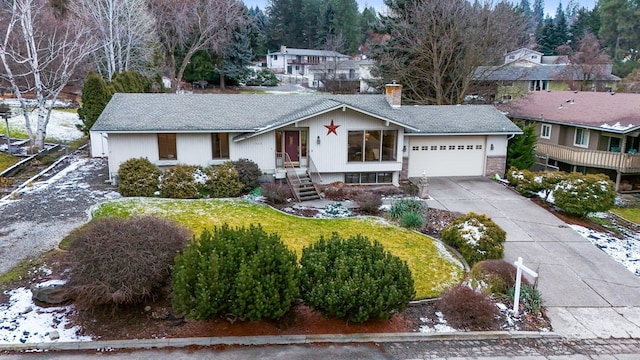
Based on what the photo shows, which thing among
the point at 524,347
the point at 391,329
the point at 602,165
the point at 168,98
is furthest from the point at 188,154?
the point at 602,165

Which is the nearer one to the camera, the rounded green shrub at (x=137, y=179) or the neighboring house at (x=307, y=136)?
the rounded green shrub at (x=137, y=179)

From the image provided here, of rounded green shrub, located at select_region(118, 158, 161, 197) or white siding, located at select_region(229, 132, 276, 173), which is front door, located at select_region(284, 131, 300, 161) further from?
rounded green shrub, located at select_region(118, 158, 161, 197)

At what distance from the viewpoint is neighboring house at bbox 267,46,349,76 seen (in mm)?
82875

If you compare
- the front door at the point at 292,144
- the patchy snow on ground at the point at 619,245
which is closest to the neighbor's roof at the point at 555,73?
the front door at the point at 292,144

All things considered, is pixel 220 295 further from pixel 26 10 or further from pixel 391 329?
pixel 26 10

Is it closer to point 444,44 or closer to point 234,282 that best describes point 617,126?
point 444,44

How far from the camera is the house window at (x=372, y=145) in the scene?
2123 cm

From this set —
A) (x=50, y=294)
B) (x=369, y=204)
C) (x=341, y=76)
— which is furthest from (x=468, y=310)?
(x=341, y=76)

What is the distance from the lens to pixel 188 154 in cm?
2027

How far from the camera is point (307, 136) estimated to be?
21.0 m

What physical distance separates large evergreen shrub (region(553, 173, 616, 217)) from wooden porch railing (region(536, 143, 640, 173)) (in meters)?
7.18

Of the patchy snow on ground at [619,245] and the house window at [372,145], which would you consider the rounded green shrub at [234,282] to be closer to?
the patchy snow on ground at [619,245]

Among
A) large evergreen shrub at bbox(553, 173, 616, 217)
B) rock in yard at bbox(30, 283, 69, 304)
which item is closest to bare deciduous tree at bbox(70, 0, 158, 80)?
rock in yard at bbox(30, 283, 69, 304)

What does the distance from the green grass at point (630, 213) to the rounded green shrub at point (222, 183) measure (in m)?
16.9
